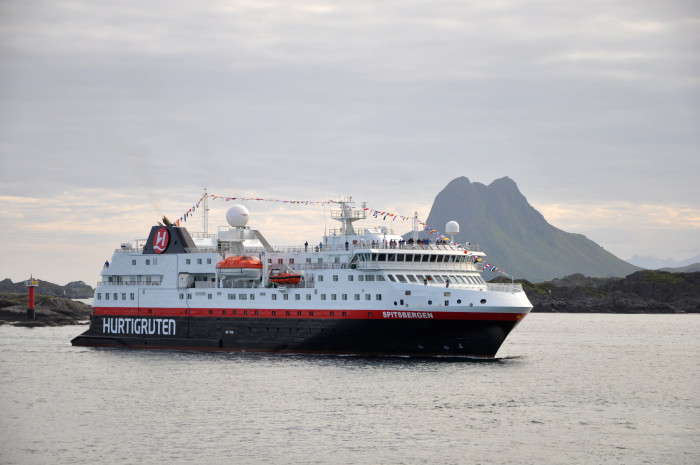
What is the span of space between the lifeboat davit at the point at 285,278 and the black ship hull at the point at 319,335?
8.27 feet

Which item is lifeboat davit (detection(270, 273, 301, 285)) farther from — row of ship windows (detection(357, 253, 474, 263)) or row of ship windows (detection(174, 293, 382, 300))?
row of ship windows (detection(357, 253, 474, 263))

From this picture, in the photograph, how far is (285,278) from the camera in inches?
2263

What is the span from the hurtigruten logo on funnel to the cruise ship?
0.33ft

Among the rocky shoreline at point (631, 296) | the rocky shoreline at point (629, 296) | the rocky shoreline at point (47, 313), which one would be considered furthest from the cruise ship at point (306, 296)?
the rocky shoreline at point (631, 296)

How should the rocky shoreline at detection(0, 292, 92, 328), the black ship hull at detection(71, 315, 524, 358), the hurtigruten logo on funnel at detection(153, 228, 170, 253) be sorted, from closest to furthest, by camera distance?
the black ship hull at detection(71, 315, 524, 358) < the hurtigruten logo on funnel at detection(153, 228, 170, 253) < the rocky shoreline at detection(0, 292, 92, 328)

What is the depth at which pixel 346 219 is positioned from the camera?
60656 millimetres

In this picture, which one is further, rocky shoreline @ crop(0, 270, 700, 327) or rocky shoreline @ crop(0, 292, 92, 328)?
rocky shoreline @ crop(0, 270, 700, 327)

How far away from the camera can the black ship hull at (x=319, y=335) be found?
52562 mm

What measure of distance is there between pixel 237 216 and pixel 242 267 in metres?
7.16

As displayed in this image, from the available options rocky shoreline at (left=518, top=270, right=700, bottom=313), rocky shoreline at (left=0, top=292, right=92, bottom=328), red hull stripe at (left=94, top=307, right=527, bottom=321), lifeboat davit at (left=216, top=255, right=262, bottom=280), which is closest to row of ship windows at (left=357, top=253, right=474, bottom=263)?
red hull stripe at (left=94, top=307, right=527, bottom=321)

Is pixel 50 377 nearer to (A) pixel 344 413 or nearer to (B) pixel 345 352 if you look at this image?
(B) pixel 345 352

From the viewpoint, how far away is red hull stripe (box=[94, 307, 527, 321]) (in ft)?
171

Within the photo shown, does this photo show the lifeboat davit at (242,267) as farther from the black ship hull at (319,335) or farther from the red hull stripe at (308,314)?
the black ship hull at (319,335)

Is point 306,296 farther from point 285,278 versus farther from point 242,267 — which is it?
point 242,267
